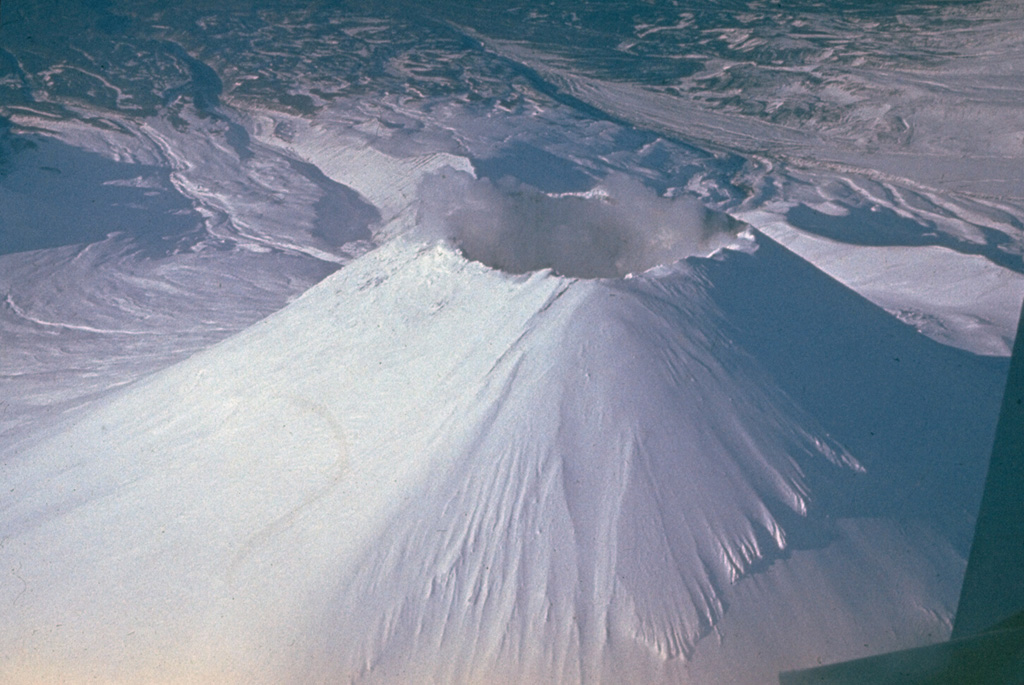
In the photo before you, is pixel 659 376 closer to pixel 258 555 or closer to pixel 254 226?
pixel 258 555

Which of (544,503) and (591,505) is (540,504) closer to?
(544,503)

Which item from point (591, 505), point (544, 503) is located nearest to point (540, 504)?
point (544, 503)

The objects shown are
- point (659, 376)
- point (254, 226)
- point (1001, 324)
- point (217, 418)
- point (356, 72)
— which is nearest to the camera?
point (659, 376)

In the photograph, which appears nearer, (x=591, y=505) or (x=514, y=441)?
(x=591, y=505)

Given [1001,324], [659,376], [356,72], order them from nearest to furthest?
[659,376] → [1001,324] → [356,72]

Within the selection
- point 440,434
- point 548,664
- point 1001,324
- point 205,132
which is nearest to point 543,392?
point 440,434
